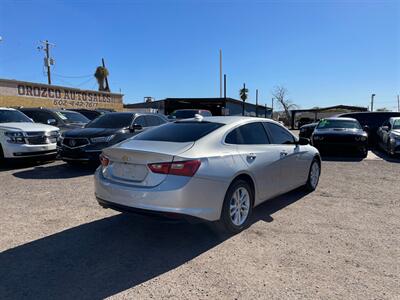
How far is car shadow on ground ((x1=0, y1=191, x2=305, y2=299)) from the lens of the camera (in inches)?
118

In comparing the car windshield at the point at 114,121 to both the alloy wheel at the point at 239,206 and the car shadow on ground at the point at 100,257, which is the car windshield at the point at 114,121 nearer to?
the car shadow on ground at the point at 100,257

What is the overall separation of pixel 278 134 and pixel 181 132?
1837 mm

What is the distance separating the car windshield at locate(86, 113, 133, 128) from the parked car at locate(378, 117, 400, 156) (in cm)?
883

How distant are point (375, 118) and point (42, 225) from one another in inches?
636

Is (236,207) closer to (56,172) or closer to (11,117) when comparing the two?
(56,172)

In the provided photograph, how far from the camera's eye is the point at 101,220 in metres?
4.78

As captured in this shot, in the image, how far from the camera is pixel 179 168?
3619mm

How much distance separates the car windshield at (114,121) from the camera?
9141mm

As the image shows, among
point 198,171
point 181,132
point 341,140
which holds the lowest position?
point 341,140

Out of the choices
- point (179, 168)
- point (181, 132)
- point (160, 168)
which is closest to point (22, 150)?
point (181, 132)

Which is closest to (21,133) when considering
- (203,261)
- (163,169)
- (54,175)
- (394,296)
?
(54,175)

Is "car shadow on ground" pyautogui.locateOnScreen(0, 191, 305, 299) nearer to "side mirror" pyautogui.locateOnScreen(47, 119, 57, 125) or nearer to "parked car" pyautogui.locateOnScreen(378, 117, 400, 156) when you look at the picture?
"side mirror" pyautogui.locateOnScreen(47, 119, 57, 125)

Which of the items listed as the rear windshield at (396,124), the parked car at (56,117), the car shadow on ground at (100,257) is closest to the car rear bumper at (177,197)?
the car shadow on ground at (100,257)

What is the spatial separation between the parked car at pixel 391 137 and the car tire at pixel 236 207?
9056 mm
